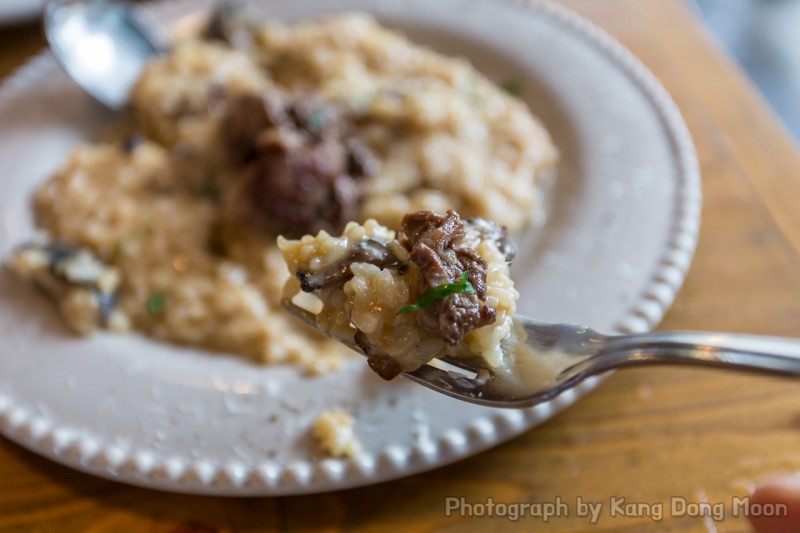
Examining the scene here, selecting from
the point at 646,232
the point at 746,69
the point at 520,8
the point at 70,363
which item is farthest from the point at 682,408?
the point at 746,69

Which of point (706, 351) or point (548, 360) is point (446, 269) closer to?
point (548, 360)

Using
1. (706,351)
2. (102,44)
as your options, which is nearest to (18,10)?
(102,44)

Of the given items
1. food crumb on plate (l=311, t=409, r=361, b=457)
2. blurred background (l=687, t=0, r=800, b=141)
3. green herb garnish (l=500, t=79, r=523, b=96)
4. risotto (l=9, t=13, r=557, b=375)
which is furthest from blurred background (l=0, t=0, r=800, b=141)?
food crumb on plate (l=311, t=409, r=361, b=457)

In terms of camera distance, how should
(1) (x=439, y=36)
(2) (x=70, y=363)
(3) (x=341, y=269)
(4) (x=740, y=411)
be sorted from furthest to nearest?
(1) (x=439, y=36) < (2) (x=70, y=363) < (4) (x=740, y=411) < (3) (x=341, y=269)

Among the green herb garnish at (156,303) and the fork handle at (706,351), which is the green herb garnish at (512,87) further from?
the fork handle at (706,351)

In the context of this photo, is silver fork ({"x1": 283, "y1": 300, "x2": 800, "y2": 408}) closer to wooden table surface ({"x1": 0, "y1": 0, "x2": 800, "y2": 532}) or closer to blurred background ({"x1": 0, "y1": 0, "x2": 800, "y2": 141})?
wooden table surface ({"x1": 0, "y1": 0, "x2": 800, "y2": 532})

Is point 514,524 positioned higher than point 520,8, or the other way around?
point 520,8

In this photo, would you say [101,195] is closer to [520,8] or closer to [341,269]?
[341,269]
